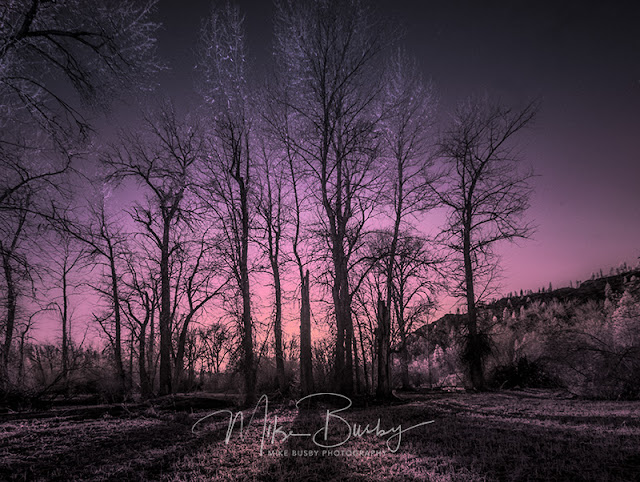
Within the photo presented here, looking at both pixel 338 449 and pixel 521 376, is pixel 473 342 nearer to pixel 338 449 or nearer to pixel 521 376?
pixel 521 376

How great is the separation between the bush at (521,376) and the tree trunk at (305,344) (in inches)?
410

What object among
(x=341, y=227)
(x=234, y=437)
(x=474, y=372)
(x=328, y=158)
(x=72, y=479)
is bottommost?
(x=474, y=372)

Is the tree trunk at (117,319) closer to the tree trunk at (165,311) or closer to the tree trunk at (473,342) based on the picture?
the tree trunk at (165,311)

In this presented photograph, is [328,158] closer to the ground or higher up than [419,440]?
higher up

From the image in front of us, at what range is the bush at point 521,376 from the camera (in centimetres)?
1678

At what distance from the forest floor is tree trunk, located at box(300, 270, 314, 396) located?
13.9ft

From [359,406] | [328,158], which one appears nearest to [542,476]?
[359,406]

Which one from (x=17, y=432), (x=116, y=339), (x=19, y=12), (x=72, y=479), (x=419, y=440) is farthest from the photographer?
(x=116, y=339)

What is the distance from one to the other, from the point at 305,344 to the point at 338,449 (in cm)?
713

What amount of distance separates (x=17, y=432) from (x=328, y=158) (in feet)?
32.7

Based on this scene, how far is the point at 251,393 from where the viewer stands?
10.3 m

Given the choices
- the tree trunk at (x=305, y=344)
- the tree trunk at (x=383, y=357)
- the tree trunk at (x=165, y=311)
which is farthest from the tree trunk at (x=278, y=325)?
the tree trunk at (x=383, y=357)

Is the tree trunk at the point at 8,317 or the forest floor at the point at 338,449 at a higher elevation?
the tree trunk at the point at 8,317

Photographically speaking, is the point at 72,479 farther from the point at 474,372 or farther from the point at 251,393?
the point at 474,372
